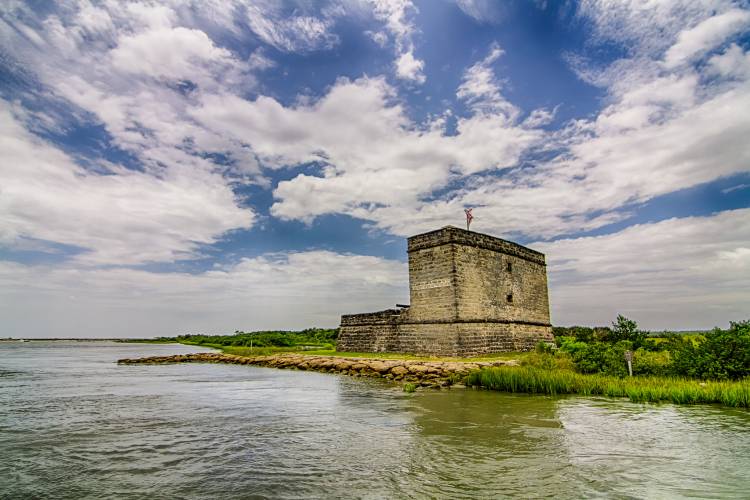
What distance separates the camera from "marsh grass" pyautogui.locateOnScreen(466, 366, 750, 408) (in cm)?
1048

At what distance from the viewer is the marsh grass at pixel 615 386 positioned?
34.4 ft

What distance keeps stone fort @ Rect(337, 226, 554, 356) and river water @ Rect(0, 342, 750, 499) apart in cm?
805

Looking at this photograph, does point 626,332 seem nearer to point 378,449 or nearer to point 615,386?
point 615,386

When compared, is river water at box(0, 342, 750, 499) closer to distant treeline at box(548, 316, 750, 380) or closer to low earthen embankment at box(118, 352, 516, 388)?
low earthen embankment at box(118, 352, 516, 388)

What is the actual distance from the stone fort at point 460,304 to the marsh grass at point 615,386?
583cm

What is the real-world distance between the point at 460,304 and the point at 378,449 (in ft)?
45.7

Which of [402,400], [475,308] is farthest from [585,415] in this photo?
[475,308]

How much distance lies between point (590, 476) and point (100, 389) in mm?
17474

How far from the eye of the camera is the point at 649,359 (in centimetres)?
1520

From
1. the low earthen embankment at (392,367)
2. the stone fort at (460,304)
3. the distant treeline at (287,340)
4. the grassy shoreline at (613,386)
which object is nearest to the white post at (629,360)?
the grassy shoreline at (613,386)

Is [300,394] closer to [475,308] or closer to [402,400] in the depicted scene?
[402,400]

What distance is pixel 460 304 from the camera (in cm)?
2072

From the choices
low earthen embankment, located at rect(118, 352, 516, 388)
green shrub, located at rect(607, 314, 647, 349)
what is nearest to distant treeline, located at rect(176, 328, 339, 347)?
low earthen embankment, located at rect(118, 352, 516, 388)

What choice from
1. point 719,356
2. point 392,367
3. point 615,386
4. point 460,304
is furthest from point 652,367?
point 392,367
